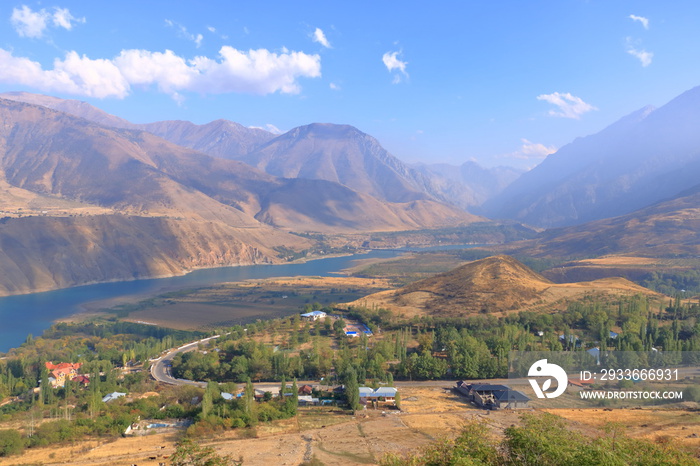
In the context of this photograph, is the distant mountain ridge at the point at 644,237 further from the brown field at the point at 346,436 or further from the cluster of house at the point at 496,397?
the brown field at the point at 346,436

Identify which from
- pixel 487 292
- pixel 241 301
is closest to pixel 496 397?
pixel 487 292

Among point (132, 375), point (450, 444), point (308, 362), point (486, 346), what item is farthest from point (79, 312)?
point (450, 444)

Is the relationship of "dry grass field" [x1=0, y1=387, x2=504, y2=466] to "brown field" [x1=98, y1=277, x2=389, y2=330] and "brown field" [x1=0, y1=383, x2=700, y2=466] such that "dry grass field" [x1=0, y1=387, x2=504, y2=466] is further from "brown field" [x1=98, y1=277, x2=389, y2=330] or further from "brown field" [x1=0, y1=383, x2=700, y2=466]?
"brown field" [x1=98, y1=277, x2=389, y2=330]

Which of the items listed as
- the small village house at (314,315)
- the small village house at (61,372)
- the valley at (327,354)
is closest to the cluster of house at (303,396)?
the valley at (327,354)

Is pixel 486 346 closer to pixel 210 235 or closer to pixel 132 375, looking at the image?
pixel 132 375

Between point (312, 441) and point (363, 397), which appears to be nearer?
point (312, 441)

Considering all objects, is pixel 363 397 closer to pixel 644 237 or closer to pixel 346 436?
pixel 346 436
